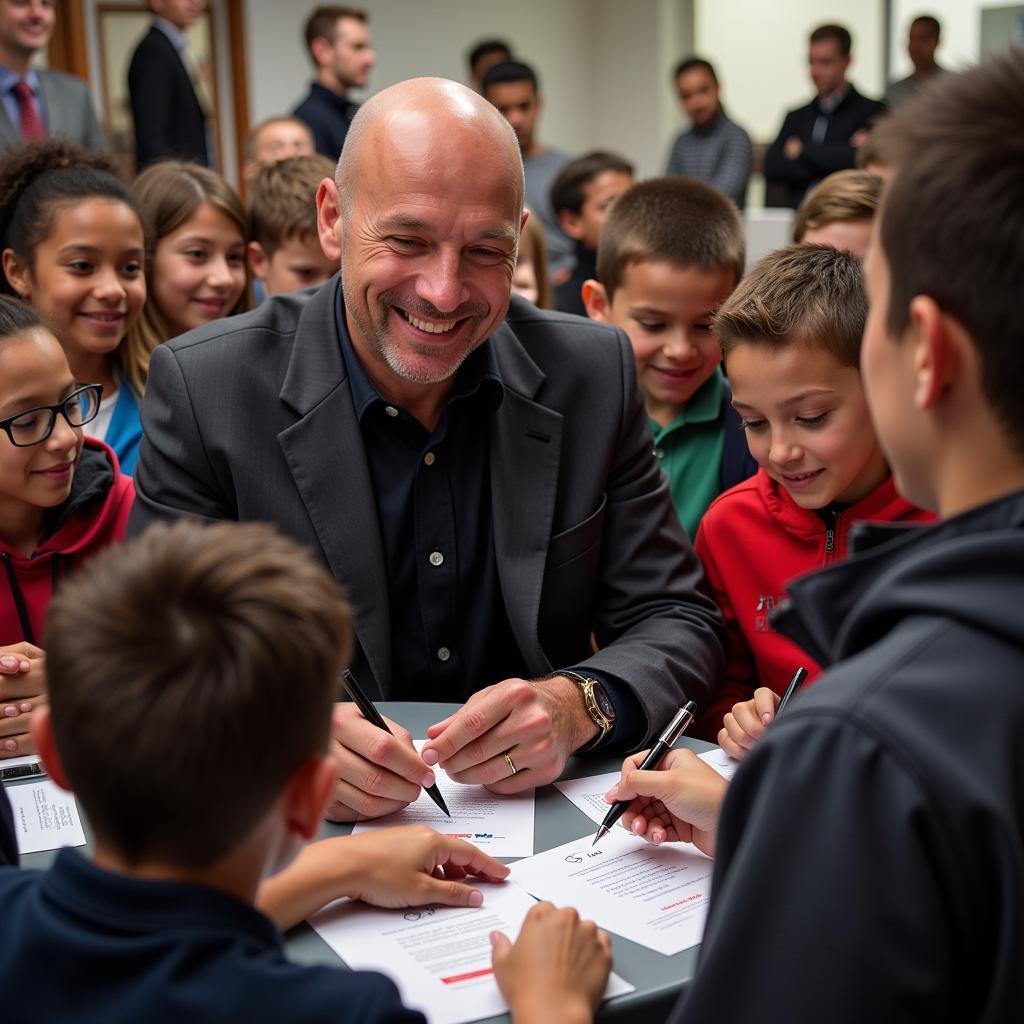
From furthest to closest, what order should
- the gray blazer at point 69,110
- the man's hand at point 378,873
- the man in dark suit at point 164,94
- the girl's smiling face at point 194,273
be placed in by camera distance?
the man in dark suit at point 164,94, the gray blazer at point 69,110, the girl's smiling face at point 194,273, the man's hand at point 378,873

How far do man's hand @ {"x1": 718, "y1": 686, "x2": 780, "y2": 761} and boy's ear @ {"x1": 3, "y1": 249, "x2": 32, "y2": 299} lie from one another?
2.08m

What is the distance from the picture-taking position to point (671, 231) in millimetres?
2715

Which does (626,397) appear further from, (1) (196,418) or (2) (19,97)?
(2) (19,97)

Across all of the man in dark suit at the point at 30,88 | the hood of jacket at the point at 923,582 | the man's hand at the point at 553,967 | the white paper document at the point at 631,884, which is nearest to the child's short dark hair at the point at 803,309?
the white paper document at the point at 631,884

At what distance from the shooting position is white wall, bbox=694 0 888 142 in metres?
9.47

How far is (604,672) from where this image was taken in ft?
5.71

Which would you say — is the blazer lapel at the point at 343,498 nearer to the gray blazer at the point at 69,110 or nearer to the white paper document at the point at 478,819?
the white paper document at the point at 478,819

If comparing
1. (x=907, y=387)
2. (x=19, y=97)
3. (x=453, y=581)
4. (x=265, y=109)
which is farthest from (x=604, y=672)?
(x=265, y=109)

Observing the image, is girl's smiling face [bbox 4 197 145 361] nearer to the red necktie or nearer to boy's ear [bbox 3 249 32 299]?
boy's ear [bbox 3 249 32 299]

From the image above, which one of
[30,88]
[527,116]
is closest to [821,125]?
[527,116]

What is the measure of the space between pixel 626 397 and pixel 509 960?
1.19 metres

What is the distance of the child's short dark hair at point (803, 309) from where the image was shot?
6.46 ft

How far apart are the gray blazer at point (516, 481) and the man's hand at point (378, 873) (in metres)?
0.52

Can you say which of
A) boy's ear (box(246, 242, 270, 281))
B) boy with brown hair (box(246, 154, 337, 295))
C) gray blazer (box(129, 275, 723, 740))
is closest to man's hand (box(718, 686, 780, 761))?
gray blazer (box(129, 275, 723, 740))
